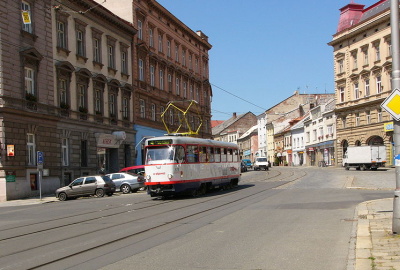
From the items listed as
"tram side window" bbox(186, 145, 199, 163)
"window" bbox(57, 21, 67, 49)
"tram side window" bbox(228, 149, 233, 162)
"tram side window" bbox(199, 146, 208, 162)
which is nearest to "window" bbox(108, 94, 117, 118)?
"window" bbox(57, 21, 67, 49)

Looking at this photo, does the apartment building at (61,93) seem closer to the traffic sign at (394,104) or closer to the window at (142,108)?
the window at (142,108)

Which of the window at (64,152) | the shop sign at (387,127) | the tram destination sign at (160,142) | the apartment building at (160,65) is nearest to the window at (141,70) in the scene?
the apartment building at (160,65)

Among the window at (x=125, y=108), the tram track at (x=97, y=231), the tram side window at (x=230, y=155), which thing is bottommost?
the tram track at (x=97, y=231)

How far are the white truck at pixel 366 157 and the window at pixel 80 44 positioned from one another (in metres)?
30.1

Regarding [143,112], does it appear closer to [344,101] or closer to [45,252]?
[344,101]

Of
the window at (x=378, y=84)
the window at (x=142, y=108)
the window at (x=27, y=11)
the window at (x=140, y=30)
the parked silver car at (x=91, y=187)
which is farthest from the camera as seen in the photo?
the window at (x=378, y=84)

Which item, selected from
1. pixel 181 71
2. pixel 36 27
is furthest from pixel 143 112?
pixel 36 27

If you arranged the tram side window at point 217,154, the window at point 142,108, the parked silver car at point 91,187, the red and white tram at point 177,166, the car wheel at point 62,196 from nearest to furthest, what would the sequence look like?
1. the red and white tram at point 177,166
2. the tram side window at point 217,154
3. the car wheel at point 62,196
4. the parked silver car at point 91,187
5. the window at point 142,108

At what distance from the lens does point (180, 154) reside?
24.0 metres

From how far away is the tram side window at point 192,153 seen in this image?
2467 centimetres

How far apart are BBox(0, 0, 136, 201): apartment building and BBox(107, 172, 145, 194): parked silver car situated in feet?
13.2

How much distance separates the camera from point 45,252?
385 inches

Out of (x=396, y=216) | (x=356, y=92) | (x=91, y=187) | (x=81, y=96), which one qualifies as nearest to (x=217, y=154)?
(x=91, y=187)

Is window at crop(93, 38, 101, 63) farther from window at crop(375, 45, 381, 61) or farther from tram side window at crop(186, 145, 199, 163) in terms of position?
window at crop(375, 45, 381, 61)
